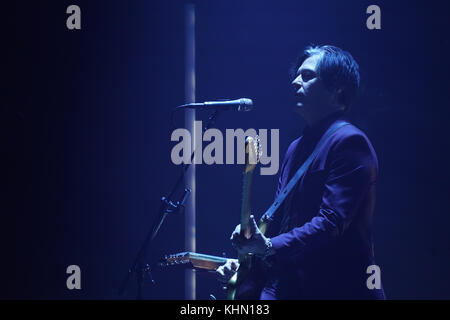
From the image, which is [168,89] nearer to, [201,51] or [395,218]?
[201,51]

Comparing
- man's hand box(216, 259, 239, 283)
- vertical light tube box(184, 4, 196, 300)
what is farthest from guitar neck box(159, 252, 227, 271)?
vertical light tube box(184, 4, 196, 300)

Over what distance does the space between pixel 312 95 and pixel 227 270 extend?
1057 millimetres

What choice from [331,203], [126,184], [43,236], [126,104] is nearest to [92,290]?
[43,236]

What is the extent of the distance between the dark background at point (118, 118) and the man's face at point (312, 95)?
1.14 meters

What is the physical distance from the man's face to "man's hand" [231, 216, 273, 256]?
0.69m

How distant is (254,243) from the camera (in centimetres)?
191

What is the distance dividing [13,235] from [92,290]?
0.82 metres

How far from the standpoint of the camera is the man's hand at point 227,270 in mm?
2285

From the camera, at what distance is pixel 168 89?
3.59m

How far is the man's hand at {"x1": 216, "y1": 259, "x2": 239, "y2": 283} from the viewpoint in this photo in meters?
2.29

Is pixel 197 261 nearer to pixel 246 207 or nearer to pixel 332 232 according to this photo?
pixel 246 207

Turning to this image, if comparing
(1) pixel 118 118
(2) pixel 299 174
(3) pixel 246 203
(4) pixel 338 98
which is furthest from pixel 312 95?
(1) pixel 118 118

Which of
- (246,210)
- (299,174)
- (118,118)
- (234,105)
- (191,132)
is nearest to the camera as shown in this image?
(246,210)

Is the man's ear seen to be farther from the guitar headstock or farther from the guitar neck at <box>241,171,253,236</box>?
the guitar neck at <box>241,171,253,236</box>
